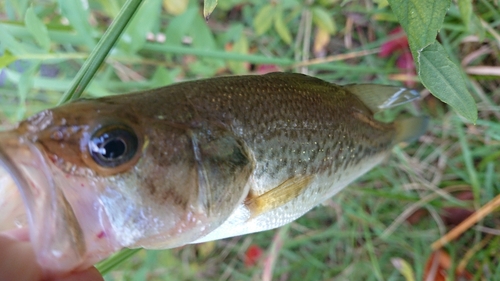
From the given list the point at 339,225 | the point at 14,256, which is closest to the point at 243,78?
the point at 14,256

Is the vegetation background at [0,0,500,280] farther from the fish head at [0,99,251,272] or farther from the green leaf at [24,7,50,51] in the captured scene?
the fish head at [0,99,251,272]

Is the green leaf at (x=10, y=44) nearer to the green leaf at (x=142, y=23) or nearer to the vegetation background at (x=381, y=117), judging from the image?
the vegetation background at (x=381, y=117)

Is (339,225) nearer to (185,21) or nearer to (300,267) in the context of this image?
(300,267)

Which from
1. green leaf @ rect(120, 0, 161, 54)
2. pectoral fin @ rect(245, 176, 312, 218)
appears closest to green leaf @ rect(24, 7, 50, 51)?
green leaf @ rect(120, 0, 161, 54)

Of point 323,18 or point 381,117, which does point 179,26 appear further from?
point 381,117

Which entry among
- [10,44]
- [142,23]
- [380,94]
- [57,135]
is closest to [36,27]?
[10,44]

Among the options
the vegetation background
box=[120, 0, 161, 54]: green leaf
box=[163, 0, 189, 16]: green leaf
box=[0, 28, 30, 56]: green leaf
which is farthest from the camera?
box=[163, 0, 189, 16]: green leaf

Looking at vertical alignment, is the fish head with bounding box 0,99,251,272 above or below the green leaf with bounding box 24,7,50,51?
below
